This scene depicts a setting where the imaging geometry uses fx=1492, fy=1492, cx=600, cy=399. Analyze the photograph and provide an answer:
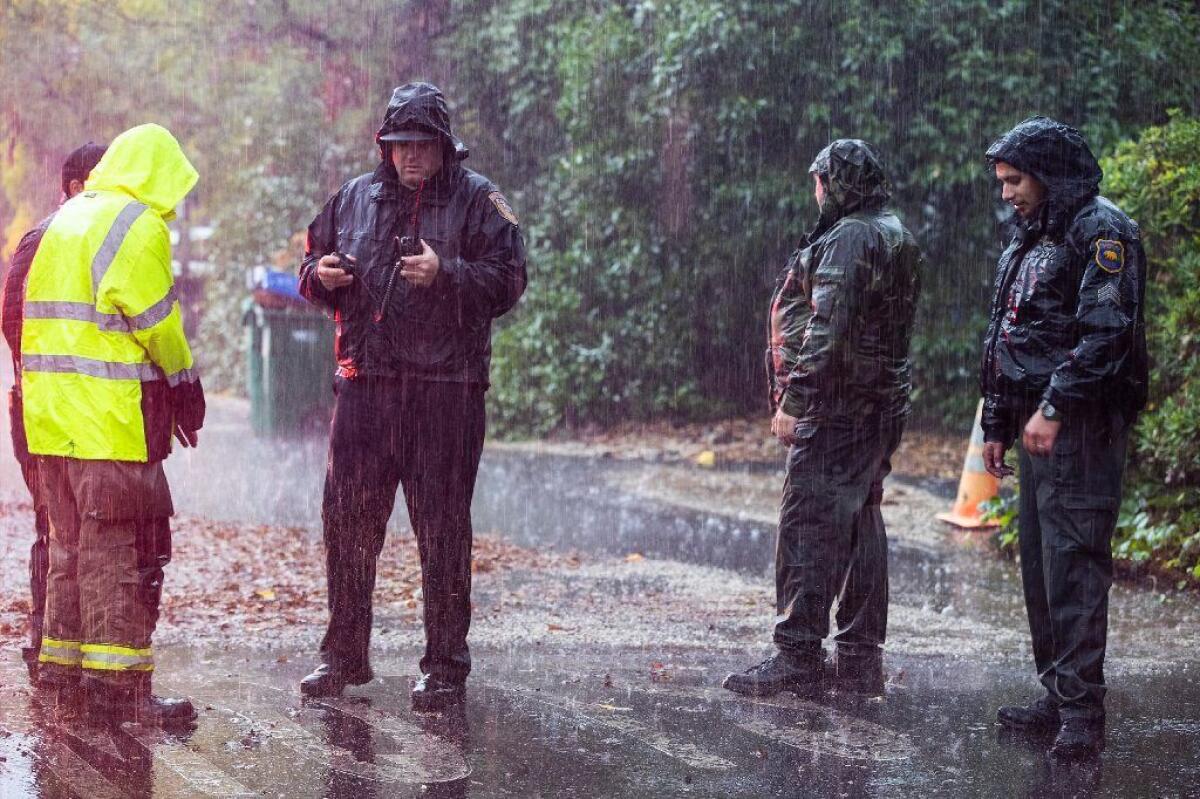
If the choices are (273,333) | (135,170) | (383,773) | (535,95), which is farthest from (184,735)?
(535,95)

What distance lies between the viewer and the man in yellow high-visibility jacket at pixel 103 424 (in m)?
5.01

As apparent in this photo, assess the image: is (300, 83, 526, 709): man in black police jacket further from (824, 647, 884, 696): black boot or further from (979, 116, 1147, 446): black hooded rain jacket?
(979, 116, 1147, 446): black hooded rain jacket

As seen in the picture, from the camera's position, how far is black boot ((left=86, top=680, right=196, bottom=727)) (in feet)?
16.3

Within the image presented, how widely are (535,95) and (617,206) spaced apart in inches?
79.8

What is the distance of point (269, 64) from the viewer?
749 inches

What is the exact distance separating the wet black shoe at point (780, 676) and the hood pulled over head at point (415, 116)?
2.25m

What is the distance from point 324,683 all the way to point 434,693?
0.40 metres

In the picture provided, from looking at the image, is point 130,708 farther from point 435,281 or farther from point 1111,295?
point 1111,295

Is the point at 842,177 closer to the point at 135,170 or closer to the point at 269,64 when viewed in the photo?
the point at 135,170

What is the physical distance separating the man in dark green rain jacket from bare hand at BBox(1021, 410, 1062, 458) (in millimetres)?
901

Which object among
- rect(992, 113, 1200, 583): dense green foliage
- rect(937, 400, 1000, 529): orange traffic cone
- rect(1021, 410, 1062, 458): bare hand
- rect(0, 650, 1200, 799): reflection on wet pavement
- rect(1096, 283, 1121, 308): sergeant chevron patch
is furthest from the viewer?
rect(937, 400, 1000, 529): orange traffic cone

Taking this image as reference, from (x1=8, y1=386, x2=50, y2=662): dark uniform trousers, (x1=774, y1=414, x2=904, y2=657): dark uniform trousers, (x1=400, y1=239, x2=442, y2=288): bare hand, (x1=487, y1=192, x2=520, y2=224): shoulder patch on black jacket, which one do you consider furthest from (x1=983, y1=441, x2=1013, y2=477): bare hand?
(x1=8, y1=386, x2=50, y2=662): dark uniform trousers

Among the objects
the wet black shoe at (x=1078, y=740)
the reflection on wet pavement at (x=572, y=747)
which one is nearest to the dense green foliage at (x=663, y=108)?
the reflection on wet pavement at (x=572, y=747)

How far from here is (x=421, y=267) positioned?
521cm
